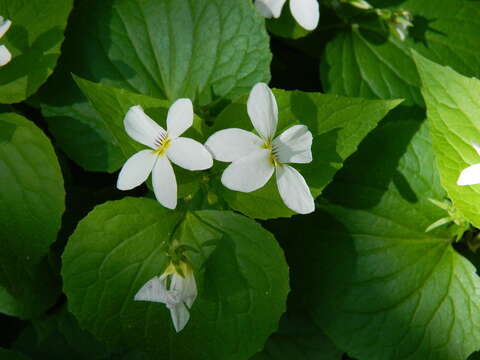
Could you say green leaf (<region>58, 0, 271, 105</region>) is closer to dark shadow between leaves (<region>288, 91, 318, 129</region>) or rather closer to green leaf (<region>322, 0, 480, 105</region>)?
dark shadow between leaves (<region>288, 91, 318, 129</region>)

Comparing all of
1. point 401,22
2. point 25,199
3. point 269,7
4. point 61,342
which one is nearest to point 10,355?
point 61,342

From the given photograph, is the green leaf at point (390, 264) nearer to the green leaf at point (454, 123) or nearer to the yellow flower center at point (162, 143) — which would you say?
the green leaf at point (454, 123)

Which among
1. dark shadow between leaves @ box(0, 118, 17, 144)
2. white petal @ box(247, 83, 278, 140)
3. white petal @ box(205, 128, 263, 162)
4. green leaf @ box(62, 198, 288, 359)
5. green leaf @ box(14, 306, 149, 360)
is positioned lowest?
green leaf @ box(14, 306, 149, 360)

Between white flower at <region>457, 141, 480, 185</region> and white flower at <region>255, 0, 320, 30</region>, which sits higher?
white flower at <region>255, 0, 320, 30</region>

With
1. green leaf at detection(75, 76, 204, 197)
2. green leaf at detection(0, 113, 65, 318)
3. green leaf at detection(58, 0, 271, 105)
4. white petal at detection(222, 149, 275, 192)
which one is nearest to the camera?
white petal at detection(222, 149, 275, 192)

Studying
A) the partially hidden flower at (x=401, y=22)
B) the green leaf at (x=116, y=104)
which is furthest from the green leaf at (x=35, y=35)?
the partially hidden flower at (x=401, y=22)

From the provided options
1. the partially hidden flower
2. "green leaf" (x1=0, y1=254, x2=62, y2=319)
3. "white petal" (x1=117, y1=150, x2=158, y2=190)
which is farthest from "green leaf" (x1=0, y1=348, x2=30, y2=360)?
the partially hidden flower
